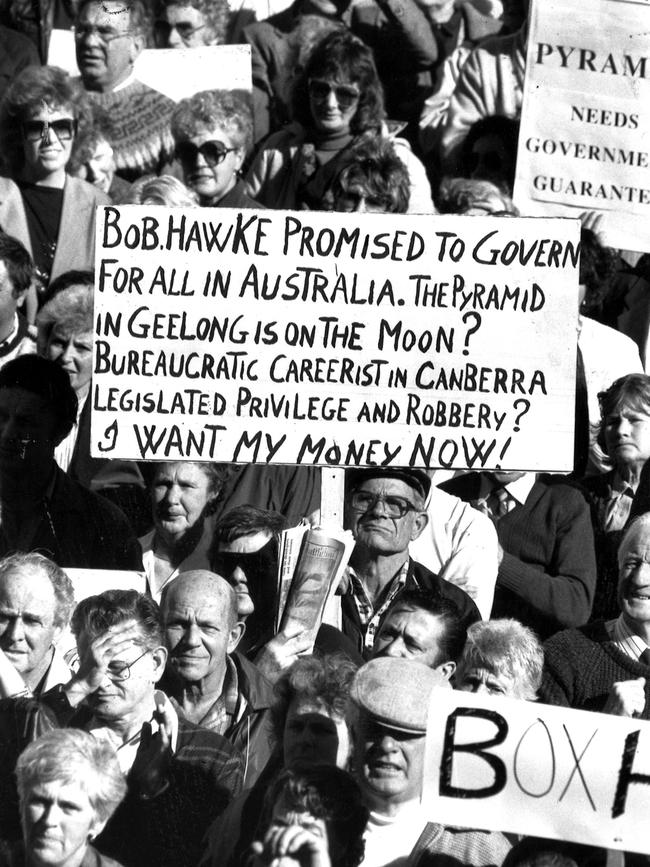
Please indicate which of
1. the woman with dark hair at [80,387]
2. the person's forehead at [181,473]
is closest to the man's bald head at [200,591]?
the person's forehead at [181,473]

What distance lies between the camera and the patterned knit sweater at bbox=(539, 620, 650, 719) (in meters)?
5.57

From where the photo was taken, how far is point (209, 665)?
5789mm

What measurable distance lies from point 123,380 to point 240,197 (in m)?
1.88

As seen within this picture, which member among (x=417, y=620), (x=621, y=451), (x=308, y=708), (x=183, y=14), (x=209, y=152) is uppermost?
(x=183, y=14)

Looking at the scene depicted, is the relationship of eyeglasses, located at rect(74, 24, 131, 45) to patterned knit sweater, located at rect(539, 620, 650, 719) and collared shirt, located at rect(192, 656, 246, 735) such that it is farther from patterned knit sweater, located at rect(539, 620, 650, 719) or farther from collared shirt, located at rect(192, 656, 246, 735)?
patterned knit sweater, located at rect(539, 620, 650, 719)

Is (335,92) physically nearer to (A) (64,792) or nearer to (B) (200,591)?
(B) (200,591)

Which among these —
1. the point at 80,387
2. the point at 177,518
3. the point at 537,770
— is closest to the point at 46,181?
the point at 80,387

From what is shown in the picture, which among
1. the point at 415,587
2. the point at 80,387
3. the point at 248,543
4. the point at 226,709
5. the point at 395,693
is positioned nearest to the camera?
the point at 395,693

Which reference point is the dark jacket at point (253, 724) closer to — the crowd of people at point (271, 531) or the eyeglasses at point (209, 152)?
the crowd of people at point (271, 531)

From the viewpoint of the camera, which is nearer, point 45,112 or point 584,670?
point 584,670

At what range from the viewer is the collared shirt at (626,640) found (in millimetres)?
5633

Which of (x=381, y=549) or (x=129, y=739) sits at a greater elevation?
(x=381, y=549)

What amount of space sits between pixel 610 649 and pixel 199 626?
1067mm

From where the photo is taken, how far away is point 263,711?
18.7ft
